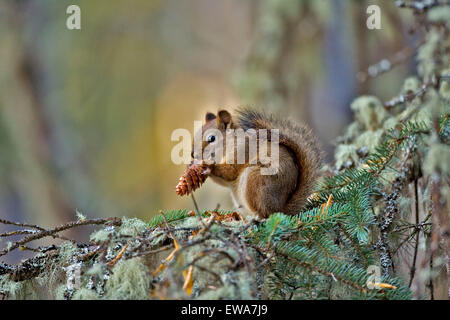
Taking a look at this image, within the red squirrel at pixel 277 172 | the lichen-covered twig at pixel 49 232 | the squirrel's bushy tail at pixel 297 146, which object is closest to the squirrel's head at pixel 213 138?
the red squirrel at pixel 277 172

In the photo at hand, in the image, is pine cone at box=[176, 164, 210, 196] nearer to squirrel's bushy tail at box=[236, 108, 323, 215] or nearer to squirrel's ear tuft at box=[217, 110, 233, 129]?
squirrel's bushy tail at box=[236, 108, 323, 215]

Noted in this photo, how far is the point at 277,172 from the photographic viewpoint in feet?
5.67

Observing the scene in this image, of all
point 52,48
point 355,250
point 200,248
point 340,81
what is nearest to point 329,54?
point 340,81

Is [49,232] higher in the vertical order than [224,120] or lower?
lower

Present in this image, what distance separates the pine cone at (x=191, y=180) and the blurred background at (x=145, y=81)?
1.61 metres

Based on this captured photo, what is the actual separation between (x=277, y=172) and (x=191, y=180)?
30 centimetres

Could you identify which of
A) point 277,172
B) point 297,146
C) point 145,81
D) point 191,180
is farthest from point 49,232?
point 145,81

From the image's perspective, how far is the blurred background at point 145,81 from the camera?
3.54 metres

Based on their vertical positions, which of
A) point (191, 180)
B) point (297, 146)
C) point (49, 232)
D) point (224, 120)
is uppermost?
point (224, 120)

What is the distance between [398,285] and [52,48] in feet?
18.1

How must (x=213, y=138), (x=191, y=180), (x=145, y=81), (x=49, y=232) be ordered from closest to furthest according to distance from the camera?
(x=49, y=232) → (x=191, y=180) → (x=213, y=138) → (x=145, y=81)

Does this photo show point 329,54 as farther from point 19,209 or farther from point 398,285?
point 19,209

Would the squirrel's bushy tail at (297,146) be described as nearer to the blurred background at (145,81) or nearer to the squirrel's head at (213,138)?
the squirrel's head at (213,138)

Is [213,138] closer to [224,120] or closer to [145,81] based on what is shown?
[224,120]
